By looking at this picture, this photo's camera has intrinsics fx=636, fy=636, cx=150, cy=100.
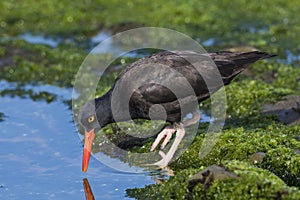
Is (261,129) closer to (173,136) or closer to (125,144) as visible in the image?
(173,136)

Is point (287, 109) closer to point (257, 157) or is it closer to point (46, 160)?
point (257, 157)

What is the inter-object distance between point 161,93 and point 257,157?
1.55 metres

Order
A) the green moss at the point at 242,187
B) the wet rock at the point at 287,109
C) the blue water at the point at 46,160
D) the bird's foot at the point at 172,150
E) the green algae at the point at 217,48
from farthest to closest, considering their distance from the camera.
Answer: the wet rock at the point at 287,109, the bird's foot at the point at 172,150, the blue water at the point at 46,160, the green algae at the point at 217,48, the green moss at the point at 242,187

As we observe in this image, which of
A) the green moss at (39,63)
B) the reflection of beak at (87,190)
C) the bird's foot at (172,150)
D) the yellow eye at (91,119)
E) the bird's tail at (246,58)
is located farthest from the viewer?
the green moss at (39,63)

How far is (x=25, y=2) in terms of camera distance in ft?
53.6

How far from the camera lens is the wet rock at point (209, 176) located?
6.60 meters

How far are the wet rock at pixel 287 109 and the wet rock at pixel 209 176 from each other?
3112mm

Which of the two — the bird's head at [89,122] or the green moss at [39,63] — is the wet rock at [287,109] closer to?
the bird's head at [89,122]

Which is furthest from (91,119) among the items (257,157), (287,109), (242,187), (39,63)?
(39,63)

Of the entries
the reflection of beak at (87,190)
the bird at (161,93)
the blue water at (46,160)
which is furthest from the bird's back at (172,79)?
the reflection of beak at (87,190)

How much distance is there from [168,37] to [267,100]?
418 cm

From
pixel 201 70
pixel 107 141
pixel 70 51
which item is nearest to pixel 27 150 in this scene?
pixel 107 141

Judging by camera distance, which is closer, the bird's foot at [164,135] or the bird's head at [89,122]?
the bird's head at [89,122]

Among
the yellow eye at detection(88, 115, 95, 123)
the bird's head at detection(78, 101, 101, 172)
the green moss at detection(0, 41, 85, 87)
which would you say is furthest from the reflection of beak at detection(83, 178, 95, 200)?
the green moss at detection(0, 41, 85, 87)
